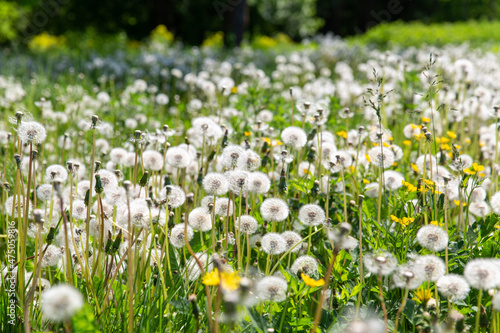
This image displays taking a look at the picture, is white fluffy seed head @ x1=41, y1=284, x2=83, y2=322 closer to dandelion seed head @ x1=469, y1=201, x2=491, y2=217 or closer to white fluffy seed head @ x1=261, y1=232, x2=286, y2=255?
white fluffy seed head @ x1=261, y1=232, x2=286, y2=255

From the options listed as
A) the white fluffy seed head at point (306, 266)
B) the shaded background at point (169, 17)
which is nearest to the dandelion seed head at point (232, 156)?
the white fluffy seed head at point (306, 266)

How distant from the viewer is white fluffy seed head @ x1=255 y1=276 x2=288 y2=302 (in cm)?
137

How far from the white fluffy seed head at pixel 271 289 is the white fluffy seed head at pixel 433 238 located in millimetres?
489

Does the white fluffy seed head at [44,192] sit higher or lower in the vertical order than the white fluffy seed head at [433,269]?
higher

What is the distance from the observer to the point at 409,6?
98.4 feet

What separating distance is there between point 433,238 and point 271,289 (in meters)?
0.55

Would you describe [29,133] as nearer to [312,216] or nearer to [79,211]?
[79,211]

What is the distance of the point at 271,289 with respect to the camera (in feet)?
4.50

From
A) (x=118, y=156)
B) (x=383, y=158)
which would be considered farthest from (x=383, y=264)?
(x=118, y=156)

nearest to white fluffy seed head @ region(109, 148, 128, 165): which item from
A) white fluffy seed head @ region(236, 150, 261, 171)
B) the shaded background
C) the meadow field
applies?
the meadow field

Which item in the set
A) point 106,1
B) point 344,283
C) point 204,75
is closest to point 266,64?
point 204,75

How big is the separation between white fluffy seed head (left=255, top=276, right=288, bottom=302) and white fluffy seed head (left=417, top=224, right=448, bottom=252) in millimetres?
489

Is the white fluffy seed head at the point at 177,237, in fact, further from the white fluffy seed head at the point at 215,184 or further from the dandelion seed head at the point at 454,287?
the dandelion seed head at the point at 454,287

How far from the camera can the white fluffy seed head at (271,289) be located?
4.49 ft
